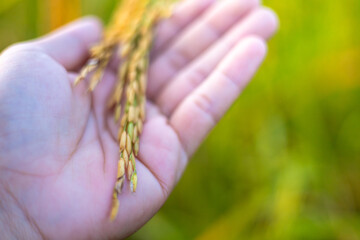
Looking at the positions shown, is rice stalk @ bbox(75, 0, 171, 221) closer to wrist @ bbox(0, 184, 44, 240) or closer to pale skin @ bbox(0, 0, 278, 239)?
pale skin @ bbox(0, 0, 278, 239)

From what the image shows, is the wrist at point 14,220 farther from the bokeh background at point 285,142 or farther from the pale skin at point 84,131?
the bokeh background at point 285,142

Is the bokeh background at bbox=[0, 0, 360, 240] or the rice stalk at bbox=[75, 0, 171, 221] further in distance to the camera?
the bokeh background at bbox=[0, 0, 360, 240]

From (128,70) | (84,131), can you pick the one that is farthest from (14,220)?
(128,70)

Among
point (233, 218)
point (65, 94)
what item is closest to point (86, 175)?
point (65, 94)

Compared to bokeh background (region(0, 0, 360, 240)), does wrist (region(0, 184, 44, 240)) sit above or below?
above

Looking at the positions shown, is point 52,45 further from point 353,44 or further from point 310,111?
point 353,44

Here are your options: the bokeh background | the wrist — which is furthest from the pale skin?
the bokeh background

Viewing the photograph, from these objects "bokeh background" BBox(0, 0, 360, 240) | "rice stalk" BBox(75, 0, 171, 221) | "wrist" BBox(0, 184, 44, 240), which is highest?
"rice stalk" BBox(75, 0, 171, 221)
